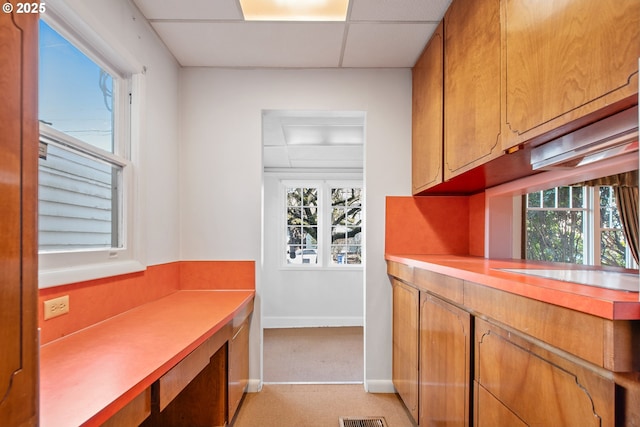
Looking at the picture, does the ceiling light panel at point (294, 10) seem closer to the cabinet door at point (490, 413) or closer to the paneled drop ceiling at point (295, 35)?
the paneled drop ceiling at point (295, 35)

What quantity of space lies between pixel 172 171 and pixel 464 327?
214cm

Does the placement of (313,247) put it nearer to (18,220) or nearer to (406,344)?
(406,344)

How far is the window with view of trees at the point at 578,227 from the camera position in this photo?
3207 mm

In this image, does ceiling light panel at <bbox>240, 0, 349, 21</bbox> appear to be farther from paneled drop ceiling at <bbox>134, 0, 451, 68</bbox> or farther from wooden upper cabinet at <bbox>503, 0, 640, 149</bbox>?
wooden upper cabinet at <bbox>503, 0, 640, 149</bbox>

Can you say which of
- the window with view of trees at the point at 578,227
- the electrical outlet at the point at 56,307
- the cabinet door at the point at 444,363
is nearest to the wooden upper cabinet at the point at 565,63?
the cabinet door at the point at 444,363

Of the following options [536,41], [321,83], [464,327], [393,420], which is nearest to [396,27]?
[321,83]

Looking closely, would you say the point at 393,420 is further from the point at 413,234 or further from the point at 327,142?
the point at 327,142

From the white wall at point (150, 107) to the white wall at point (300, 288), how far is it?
2358 millimetres

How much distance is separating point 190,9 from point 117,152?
0.92m

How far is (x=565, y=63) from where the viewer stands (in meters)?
0.99

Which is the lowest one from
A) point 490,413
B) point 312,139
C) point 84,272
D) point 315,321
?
point 315,321

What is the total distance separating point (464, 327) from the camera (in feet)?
4.55

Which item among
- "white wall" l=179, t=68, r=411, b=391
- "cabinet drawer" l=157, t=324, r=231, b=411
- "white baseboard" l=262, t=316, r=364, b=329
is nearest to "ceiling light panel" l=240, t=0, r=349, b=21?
"white wall" l=179, t=68, r=411, b=391

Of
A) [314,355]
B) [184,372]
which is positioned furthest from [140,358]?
[314,355]
